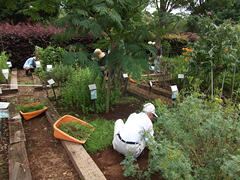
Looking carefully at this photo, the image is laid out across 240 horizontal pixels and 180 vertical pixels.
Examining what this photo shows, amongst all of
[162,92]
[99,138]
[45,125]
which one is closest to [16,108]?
[45,125]

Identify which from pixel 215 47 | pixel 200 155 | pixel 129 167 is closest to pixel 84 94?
pixel 129 167

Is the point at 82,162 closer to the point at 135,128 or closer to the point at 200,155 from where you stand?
the point at 135,128

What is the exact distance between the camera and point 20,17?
14258mm

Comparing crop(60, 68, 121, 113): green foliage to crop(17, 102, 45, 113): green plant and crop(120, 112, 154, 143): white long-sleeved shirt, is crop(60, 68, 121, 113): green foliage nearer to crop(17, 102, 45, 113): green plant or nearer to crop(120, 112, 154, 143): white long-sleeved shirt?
crop(17, 102, 45, 113): green plant

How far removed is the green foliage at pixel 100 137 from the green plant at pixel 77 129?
0.34ft

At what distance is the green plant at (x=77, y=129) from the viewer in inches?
101

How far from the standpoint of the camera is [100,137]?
8.86ft

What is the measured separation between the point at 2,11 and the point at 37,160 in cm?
1570

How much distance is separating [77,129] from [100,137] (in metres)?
0.40

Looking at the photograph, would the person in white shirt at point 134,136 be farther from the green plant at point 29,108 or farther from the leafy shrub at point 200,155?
the green plant at point 29,108

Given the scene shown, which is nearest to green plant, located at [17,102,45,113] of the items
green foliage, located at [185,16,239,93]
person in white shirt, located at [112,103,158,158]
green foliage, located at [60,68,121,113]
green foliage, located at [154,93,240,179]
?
green foliage, located at [60,68,121,113]

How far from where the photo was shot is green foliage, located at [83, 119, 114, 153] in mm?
2490

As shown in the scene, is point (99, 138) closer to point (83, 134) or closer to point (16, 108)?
point (83, 134)

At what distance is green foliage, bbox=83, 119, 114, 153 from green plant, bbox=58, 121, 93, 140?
103mm
